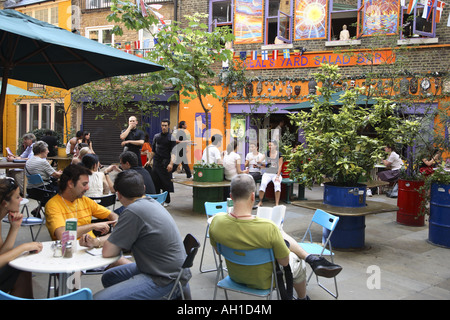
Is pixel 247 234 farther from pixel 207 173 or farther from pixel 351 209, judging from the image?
pixel 207 173

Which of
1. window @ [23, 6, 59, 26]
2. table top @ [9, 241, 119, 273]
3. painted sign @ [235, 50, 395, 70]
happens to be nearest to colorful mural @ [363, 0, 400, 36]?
painted sign @ [235, 50, 395, 70]

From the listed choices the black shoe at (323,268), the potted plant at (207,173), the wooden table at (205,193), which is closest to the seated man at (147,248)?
the black shoe at (323,268)

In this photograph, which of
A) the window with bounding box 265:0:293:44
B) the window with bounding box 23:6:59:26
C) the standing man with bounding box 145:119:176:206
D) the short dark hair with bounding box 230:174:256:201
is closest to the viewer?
the short dark hair with bounding box 230:174:256:201

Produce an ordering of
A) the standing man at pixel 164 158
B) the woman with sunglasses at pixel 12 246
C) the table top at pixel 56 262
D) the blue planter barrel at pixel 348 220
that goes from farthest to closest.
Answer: the standing man at pixel 164 158
the blue planter barrel at pixel 348 220
the woman with sunglasses at pixel 12 246
the table top at pixel 56 262

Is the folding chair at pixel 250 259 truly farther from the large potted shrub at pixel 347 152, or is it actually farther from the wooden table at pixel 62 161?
the wooden table at pixel 62 161

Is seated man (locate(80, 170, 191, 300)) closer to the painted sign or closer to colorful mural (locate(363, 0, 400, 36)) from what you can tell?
the painted sign

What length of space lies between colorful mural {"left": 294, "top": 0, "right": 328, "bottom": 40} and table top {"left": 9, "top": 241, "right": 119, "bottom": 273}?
1295 centimetres

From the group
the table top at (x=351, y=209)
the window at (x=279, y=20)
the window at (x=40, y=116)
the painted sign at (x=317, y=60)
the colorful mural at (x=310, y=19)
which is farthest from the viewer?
the window at (x=40, y=116)

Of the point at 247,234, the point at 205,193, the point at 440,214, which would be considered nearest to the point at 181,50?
the point at 205,193

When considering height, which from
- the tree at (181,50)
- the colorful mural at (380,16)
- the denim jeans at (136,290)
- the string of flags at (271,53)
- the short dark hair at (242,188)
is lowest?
the denim jeans at (136,290)

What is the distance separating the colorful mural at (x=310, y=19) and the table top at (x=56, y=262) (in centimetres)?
Result: 1295

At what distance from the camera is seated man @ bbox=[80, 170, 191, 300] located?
3.02 metres

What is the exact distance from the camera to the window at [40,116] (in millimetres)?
21016

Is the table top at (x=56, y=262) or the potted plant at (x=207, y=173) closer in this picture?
the table top at (x=56, y=262)
